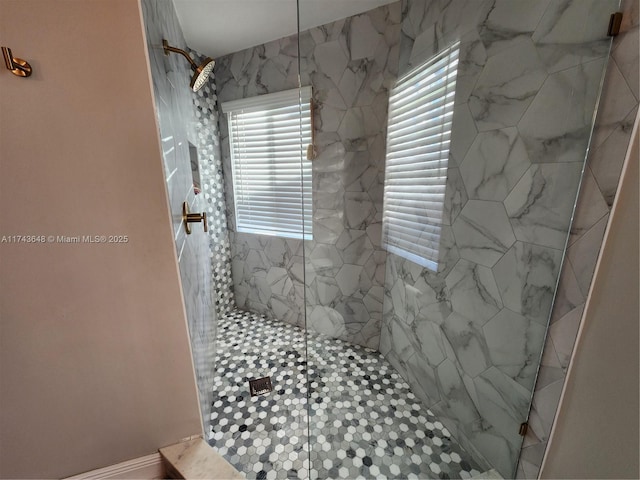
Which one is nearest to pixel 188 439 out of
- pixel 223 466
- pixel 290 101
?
pixel 223 466

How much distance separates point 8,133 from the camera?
0.59 metres

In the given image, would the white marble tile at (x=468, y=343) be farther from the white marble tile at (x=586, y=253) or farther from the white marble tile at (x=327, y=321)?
the white marble tile at (x=327, y=321)

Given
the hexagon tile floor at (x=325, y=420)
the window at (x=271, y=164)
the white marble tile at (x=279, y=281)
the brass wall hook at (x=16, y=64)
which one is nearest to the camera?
the brass wall hook at (x=16, y=64)

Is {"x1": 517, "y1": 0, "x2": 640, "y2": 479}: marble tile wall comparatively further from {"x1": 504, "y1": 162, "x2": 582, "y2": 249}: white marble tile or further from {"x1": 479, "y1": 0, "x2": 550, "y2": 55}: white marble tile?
{"x1": 479, "y1": 0, "x2": 550, "y2": 55}: white marble tile

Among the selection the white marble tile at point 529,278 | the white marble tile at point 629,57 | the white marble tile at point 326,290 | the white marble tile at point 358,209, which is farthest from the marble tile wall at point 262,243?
the white marble tile at point 629,57

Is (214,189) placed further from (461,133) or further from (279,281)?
(461,133)

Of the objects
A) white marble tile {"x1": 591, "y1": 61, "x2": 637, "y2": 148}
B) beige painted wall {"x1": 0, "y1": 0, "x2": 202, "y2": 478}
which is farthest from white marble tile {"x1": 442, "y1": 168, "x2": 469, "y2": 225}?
beige painted wall {"x1": 0, "y1": 0, "x2": 202, "y2": 478}

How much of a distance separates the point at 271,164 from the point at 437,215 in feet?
4.18

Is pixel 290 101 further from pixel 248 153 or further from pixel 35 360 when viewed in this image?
pixel 35 360

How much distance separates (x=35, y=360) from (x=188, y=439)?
2.04 ft

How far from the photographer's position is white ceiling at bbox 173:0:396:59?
1298mm

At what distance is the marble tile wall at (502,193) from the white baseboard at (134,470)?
1.31 metres

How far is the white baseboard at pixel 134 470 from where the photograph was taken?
87 centimetres

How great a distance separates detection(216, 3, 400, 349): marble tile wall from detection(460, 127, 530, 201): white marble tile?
55cm
